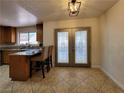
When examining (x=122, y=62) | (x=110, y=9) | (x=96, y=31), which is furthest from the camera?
(x=96, y=31)

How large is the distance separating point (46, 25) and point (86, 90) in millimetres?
4177

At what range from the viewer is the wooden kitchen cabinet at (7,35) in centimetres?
760

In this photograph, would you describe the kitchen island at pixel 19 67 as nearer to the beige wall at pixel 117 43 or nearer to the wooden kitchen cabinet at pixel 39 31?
the beige wall at pixel 117 43

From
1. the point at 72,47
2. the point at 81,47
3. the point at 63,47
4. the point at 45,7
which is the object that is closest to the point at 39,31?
the point at 63,47

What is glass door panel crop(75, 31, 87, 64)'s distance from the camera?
19.6 ft

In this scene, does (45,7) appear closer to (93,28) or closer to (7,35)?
(93,28)

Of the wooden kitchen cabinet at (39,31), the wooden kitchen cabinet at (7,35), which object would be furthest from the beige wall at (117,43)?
the wooden kitchen cabinet at (7,35)

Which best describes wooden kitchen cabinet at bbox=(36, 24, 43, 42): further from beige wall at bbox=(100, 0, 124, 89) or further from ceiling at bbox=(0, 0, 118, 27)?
beige wall at bbox=(100, 0, 124, 89)

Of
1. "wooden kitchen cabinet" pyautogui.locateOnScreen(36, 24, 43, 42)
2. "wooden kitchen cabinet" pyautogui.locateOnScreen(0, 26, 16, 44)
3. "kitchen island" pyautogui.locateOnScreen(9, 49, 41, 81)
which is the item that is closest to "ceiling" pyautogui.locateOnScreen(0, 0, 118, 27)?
"kitchen island" pyautogui.locateOnScreen(9, 49, 41, 81)

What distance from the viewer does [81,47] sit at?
6.00 metres

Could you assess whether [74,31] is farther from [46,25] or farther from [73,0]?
[73,0]

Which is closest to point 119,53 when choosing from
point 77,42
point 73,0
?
point 73,0

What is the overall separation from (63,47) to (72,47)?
470 millimetres

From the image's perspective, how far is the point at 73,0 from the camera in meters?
2.84
